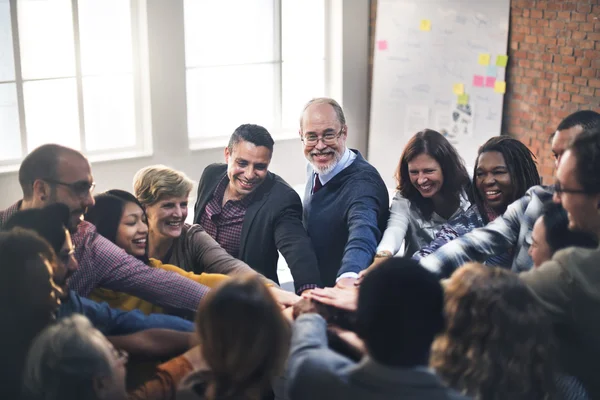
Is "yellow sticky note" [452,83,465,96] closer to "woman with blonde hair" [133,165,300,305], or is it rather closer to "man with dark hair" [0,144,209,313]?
"woman with blonde hair" [133,165,300,305]

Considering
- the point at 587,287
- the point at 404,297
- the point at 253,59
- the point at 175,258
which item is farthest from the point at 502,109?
the point at 404,297

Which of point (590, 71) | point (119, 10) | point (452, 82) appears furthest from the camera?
point (452, 82)

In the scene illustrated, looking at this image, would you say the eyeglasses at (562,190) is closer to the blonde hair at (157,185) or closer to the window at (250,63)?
the blonde hair at (157,185)

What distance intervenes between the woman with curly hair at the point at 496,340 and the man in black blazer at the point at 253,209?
1.23 metres

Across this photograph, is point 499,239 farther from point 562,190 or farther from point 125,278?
point 125,278

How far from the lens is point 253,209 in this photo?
3.19 metres

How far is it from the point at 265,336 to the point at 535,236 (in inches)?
34.1

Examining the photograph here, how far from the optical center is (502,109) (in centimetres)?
642

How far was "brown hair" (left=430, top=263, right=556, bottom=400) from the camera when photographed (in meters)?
1.75

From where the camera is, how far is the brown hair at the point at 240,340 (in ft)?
5.48

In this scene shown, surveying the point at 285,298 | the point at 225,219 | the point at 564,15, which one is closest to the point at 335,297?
the point at 285,298

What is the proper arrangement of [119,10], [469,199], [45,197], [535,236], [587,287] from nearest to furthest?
[587,287] → [535,236] → [45,197] → [469,199] → [119,10]

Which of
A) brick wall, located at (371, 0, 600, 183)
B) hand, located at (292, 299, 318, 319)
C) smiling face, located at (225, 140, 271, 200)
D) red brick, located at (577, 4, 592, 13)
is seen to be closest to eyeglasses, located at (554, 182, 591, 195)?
hand, located at (292, 299, 318, 319)

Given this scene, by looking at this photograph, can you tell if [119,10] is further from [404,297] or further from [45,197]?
[404,297]
